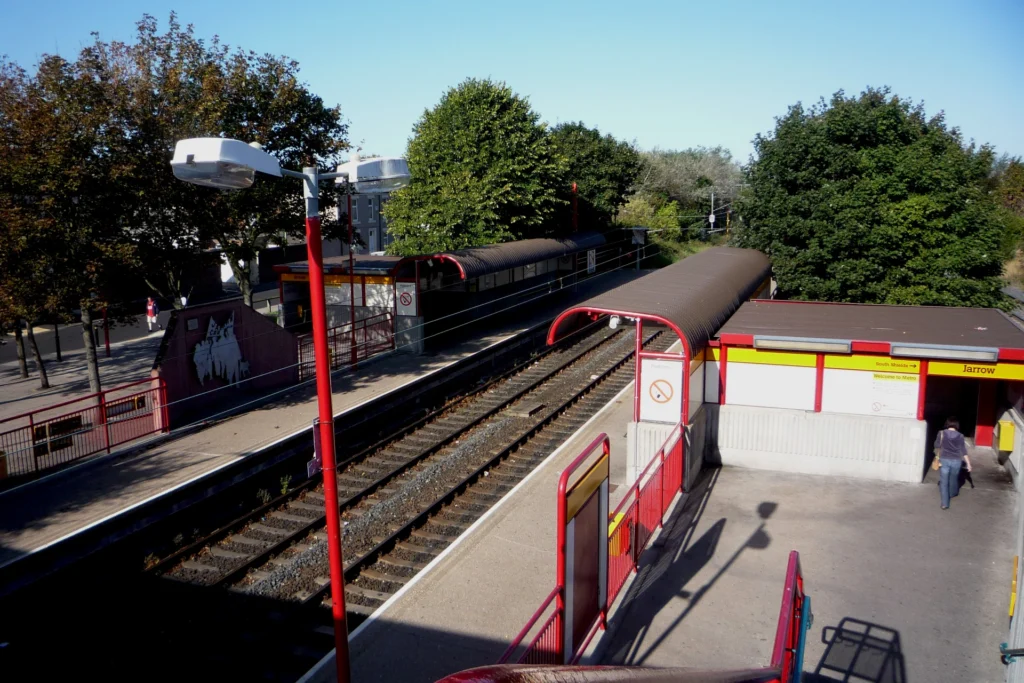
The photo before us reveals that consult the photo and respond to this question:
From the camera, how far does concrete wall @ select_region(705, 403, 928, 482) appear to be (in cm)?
1222

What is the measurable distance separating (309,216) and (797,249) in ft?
65.0

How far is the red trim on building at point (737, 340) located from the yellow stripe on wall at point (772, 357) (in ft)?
0.31

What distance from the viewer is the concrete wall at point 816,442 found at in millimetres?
12219

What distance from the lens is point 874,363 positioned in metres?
12.3

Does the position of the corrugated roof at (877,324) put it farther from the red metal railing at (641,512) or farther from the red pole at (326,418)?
the red pole at (326,418)

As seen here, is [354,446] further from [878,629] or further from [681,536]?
[878,629]

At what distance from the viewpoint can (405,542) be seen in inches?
452

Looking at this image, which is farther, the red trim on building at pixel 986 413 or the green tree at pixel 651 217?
the green tree at pixel 651 217

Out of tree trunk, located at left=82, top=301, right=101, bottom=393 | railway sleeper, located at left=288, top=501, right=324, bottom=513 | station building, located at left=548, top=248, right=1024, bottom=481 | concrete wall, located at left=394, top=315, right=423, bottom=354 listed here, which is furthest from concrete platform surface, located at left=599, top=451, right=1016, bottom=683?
tree trunk, located at left=82, top=301, right=101, bottom=393

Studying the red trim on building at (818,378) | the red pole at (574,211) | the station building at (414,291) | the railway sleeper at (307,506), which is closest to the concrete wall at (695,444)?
the red trim on building at (818,378)

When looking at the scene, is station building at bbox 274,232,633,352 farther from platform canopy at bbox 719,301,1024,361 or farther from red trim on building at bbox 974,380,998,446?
red trim on building at bbox 974,380,998,446

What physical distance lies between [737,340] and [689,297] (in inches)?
59.2

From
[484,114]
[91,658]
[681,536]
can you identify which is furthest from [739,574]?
[484,114]

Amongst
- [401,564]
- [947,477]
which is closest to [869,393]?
[947,477]
